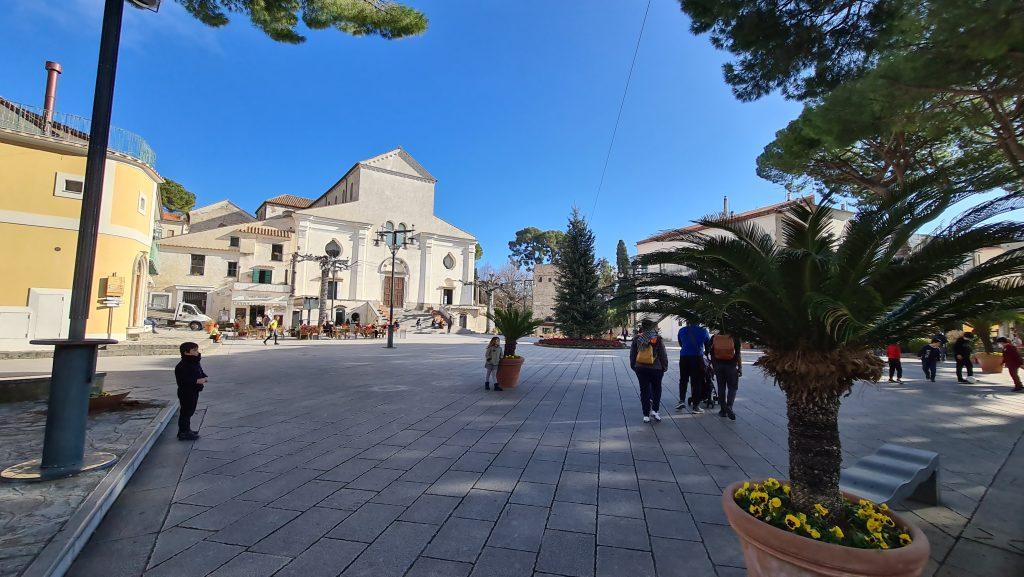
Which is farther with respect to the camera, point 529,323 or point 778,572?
point 529,323

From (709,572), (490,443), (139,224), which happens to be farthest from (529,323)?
(139,224)

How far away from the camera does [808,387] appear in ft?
8.44

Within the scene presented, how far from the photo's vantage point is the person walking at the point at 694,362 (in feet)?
24.4

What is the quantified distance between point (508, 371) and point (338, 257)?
36.5 m

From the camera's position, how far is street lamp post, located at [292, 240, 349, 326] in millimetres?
29411

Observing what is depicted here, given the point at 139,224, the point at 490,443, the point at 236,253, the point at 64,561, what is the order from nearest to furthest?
the point at 64,561 → the point at 490,443 → the point at 139,224 → the point at 236,253

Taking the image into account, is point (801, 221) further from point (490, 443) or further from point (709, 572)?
point (490, 443)

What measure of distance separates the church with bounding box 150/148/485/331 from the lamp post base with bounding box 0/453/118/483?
25340mm

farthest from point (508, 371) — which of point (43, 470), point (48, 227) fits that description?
point (48, 227)

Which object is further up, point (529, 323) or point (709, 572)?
point (529, 323)

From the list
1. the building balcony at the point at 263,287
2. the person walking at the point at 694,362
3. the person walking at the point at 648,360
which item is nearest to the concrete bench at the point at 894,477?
the person walking at the point at 648,360

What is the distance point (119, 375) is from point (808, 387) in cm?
1323

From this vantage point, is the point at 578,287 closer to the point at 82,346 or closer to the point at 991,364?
the point at 991,364

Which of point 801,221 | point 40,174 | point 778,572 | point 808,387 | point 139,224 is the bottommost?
point 778,572
